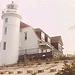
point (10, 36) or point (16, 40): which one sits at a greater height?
point (10, 36)

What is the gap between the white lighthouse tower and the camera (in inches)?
1217

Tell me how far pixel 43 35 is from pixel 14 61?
7493mm

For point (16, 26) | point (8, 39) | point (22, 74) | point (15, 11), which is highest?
point (15, 11)

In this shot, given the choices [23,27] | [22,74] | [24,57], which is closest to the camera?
[22,74]

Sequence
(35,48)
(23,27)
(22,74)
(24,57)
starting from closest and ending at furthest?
(22,74)
(24,57)
(35,48)
(23,27)

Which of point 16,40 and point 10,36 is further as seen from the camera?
point 16,40

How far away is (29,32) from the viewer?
33.8 metres

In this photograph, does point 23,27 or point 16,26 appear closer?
point 16,26

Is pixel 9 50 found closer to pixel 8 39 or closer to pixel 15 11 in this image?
pixel 8 39

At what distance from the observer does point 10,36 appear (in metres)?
31.5

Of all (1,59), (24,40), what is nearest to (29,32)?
(24,40)

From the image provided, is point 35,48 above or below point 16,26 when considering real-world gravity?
below

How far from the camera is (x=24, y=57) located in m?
30.3

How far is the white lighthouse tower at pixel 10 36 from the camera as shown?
30906 mm
